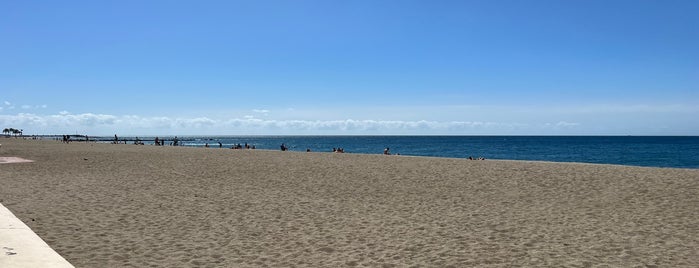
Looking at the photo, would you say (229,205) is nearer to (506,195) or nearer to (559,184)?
(506,195)

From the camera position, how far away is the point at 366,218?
11.0 m

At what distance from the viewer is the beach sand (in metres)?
7.52

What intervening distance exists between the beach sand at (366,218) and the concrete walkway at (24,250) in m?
0.26

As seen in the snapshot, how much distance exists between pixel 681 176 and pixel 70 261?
66.9 ft

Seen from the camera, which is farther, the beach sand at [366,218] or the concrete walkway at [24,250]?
the beach sand at [366,218]

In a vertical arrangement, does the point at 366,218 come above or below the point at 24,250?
below

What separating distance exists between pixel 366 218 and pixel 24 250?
664cm

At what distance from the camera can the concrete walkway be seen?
6.35m

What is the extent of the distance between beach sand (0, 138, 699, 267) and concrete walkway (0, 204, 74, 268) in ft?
0.86

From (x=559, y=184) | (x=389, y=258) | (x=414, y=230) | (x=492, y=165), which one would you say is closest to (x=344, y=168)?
(x=492, y=165)

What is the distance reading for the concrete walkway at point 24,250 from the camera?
20.8 ft

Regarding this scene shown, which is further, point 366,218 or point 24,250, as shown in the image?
point 366,218

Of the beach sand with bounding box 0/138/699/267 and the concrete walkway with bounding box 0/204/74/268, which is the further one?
the beach sand with bounding box 0/138/699/267

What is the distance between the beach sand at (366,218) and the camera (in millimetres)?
7516
